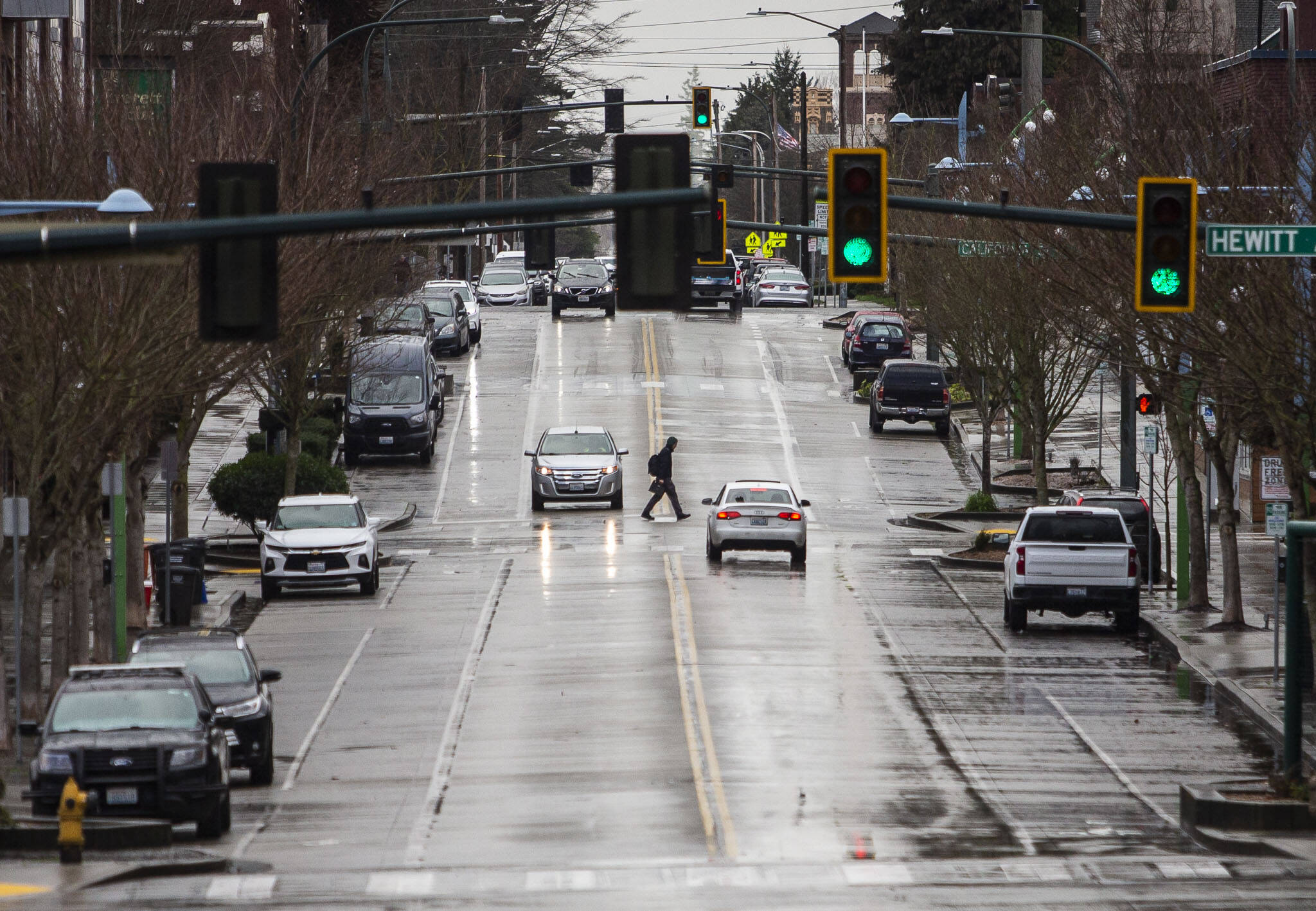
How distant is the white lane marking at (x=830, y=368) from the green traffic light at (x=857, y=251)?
167 ft

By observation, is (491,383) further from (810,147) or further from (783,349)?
(810,147)

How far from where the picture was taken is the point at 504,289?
8638 centimetres

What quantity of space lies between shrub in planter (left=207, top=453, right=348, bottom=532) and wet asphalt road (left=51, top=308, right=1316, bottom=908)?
2.49 meters

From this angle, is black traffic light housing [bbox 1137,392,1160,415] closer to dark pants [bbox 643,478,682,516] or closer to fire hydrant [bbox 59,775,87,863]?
dark pants [bbox 643,478,682,516]

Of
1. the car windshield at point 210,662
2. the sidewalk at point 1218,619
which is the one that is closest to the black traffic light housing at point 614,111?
the sidewalk at point 1218,619

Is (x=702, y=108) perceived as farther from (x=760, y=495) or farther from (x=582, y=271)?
(x=582, y=271)

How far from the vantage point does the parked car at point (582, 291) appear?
76.9m

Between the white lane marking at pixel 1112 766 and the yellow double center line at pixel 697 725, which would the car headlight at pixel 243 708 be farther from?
the white lane marking at pixel 1112 766

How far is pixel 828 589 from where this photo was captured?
35.1m

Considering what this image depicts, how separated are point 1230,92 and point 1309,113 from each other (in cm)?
1107

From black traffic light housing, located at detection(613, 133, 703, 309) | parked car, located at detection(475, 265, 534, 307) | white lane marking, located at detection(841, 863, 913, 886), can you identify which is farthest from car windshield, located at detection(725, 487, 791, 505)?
parked car, located at detection(475, 265, 534, 307)

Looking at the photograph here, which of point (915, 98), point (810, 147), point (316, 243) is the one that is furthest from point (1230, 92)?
point (810, 147)

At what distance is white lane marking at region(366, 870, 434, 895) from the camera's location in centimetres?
1597

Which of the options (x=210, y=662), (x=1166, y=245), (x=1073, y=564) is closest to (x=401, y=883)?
(x=210, y=662)
